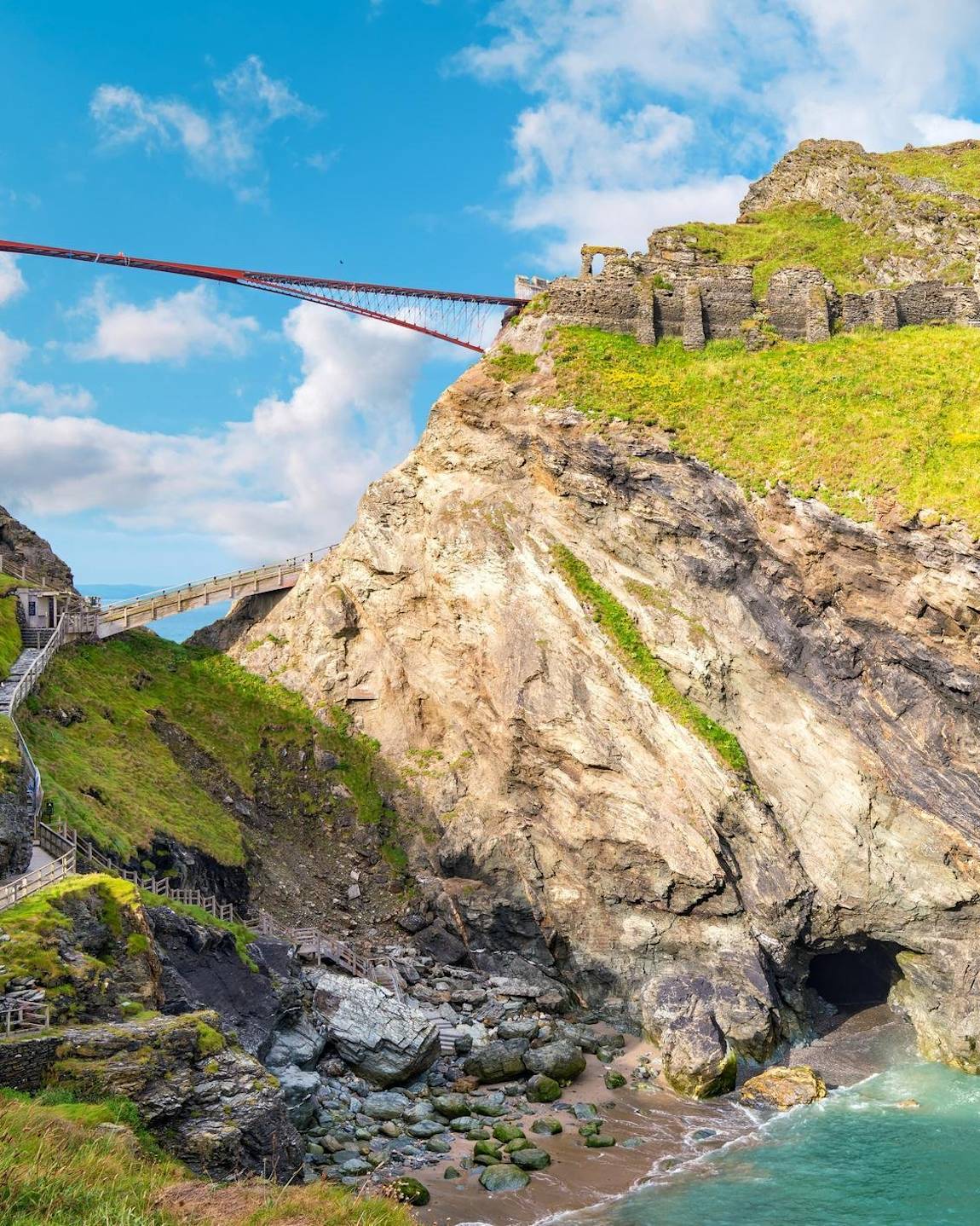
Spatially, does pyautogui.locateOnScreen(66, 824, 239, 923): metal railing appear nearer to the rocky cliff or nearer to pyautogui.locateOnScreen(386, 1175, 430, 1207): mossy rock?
Answer: pyautogui.locateOnScreen(386, 1175, 430, 1207): mossy rock

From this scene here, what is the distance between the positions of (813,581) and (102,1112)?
1387 inches

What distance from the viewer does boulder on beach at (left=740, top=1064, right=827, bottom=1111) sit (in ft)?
110

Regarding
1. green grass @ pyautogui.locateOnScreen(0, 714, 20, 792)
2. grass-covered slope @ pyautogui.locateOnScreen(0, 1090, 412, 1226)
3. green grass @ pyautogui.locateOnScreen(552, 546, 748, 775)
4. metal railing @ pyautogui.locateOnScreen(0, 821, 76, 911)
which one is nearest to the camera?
grass-covered slope @ pyautogui.locateOnScreen(0, 1090, 412, 1226)

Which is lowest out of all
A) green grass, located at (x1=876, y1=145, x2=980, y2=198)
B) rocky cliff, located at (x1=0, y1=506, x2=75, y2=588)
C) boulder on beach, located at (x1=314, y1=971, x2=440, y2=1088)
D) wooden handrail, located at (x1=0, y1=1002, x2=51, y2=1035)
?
boulder on beach, located at (x1=314, y1=971, x2=440, y2=1088)

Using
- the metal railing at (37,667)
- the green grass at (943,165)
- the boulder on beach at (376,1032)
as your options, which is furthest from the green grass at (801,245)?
the boulder on beach at (376,1032)

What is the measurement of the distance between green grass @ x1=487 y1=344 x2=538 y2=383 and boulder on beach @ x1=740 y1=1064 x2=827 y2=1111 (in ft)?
116

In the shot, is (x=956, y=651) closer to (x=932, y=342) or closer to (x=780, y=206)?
(x=932, y=342)

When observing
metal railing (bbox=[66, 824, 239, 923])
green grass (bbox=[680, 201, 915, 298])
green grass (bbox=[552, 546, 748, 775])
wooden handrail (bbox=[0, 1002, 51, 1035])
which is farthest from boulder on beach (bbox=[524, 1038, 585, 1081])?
green grass (bbox=[680, 201, 915, 298])

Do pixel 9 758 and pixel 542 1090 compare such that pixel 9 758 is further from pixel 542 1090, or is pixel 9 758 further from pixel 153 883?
pixel 542 1090

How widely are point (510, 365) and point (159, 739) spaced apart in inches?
1075

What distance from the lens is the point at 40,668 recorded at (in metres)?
43.1

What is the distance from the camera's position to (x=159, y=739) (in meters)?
45.7

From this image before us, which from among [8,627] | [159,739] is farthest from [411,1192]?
[8,627]

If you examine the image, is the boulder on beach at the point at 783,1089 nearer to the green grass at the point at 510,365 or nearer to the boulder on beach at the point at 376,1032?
the boulder on beach at the point at 376,1032
